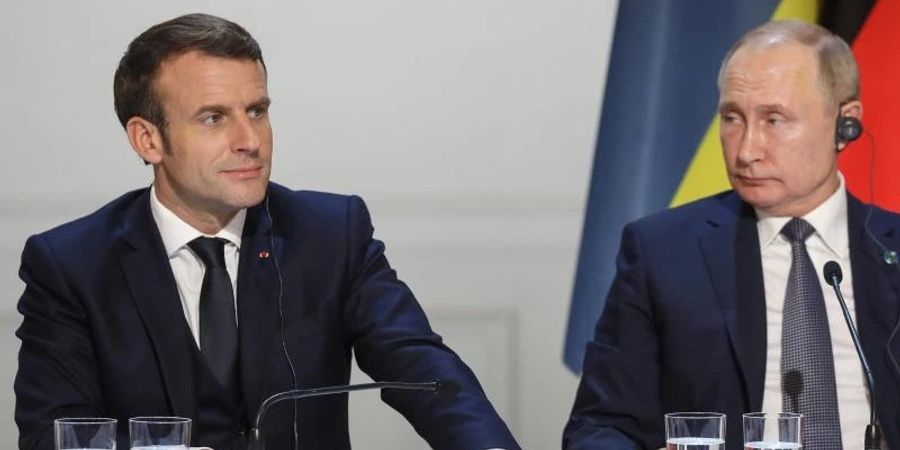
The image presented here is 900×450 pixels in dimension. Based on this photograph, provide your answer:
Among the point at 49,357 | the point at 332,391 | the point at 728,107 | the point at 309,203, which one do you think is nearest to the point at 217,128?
the point at 309,203

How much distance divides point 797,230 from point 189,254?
3.77 feet

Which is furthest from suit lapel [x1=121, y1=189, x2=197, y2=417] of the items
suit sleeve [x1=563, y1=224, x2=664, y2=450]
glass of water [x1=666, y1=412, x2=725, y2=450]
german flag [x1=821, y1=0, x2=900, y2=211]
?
german flag [x1=821, y1=0, x2=900, y2=211]

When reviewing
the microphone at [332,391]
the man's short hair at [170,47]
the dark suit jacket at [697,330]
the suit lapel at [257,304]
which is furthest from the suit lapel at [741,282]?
the man's short hair at [170,47]

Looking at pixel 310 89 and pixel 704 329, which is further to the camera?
pixel 310 89

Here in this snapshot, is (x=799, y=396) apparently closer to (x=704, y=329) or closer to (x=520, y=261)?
(x=704, y=329)

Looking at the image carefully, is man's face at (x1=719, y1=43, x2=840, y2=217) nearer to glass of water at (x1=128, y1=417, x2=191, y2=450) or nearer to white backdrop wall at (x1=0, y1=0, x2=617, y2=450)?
white backdrop wall at (x1=0, y1=0, x2=617, y2=450)

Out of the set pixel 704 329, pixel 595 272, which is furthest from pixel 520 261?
pixel 704 329

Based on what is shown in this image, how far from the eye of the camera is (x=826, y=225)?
2.95 meters

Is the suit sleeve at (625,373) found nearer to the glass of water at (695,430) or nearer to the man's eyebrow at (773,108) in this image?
the man's eyebrow at (773,108)

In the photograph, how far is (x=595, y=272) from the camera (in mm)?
3844

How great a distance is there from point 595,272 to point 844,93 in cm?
104

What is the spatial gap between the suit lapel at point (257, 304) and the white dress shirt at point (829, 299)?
0.92m

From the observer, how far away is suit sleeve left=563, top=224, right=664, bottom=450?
9.40 feet

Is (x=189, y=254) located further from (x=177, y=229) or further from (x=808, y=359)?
(x=808, y=359)
